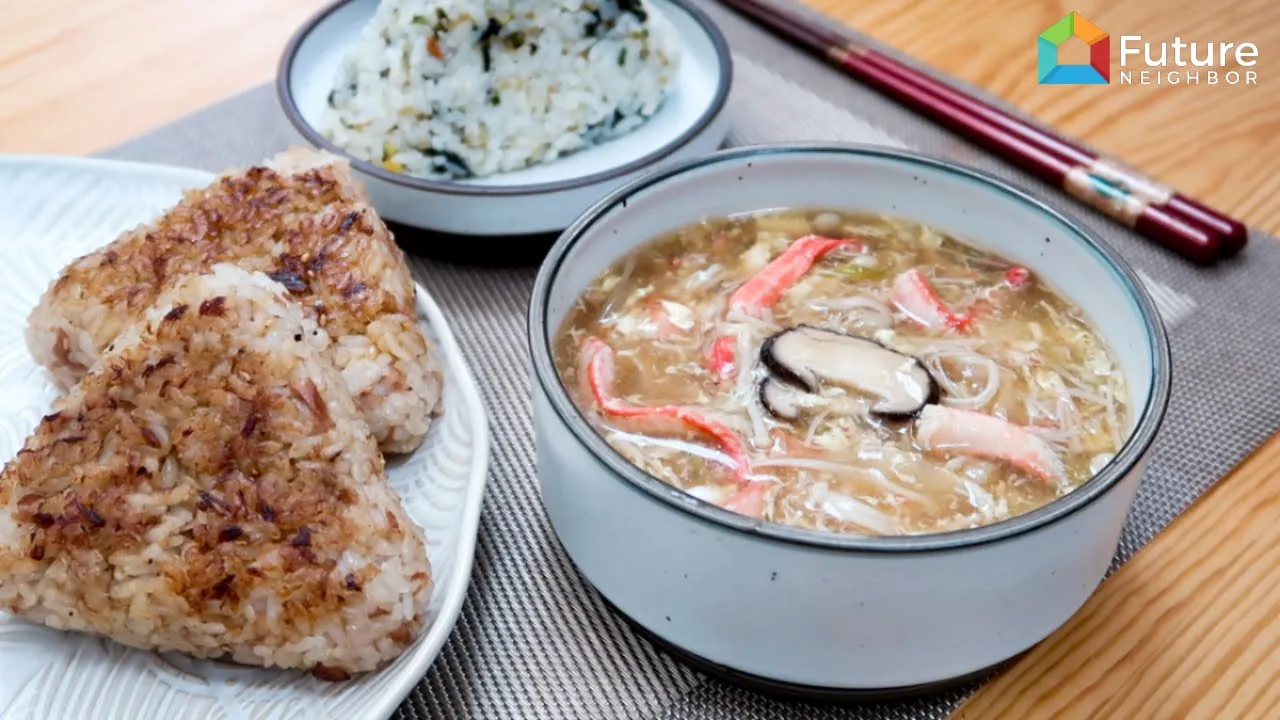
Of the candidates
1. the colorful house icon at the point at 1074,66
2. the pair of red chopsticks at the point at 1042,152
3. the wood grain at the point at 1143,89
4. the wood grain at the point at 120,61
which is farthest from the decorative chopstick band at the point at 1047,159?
the wood grain at the point at 120,61

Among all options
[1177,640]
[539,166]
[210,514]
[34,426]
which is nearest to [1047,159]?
[539,166]

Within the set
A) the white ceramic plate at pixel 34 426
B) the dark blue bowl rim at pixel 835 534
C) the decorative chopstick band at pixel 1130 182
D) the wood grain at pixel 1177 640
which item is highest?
the dark blue bowl rim at pixel 835 534

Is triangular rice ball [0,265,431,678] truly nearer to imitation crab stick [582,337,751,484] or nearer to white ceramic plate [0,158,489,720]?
white ceramic plate [0,158,489,720]

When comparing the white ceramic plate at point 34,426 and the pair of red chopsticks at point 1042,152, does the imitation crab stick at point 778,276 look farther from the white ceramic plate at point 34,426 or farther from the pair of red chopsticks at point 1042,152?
the pair of red chopsticks at point 1042,152

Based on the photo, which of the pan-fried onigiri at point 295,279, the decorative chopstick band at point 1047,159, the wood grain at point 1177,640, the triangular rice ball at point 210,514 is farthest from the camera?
the decorative chopstick band at point 1047,159

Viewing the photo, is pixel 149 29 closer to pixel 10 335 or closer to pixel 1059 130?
pixel 10 335

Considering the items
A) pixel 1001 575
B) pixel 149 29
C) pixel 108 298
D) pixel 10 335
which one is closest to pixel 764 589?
pixel 1001 575

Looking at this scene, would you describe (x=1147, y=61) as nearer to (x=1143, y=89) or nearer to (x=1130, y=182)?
(x=1143, y=89)
